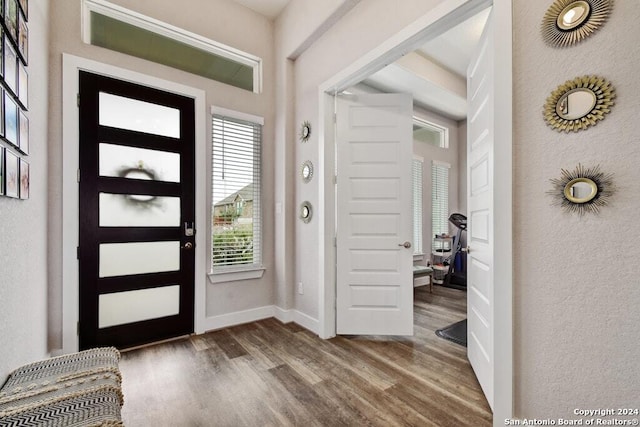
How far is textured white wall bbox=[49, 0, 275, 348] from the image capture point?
236 cm

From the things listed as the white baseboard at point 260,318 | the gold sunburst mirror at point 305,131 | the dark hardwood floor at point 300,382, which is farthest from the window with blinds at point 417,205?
the white baseboard at point 260,318

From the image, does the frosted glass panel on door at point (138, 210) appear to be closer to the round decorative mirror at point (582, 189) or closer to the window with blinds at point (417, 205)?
the round decorative mirror at point (582, 189)

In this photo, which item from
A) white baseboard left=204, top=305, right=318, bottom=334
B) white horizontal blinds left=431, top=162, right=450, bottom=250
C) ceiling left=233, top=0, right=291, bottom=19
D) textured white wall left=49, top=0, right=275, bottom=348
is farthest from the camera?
white horizontal blinds left=431, top=162, right=450, bottom=250

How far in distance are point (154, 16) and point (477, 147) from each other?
3206 millimetres

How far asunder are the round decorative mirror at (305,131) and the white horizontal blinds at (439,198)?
3.43 m

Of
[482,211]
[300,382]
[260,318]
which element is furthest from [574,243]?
[260,318]

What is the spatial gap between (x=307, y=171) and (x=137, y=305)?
211 centimetres

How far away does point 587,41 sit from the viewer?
1336mm

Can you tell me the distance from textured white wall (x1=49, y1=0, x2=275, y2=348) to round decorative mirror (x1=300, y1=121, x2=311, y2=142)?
0.49 metres

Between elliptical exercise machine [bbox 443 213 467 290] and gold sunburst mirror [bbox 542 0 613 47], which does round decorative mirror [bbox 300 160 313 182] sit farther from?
elliptical exercise machine [bbox 443 213 467 290]

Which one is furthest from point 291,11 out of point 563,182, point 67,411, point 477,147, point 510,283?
point 67,411

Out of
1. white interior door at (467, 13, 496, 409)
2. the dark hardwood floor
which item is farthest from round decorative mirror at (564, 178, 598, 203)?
the dark hardwood floor

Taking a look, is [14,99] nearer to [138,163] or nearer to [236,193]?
[138,163]

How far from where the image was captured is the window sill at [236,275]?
3136mm
